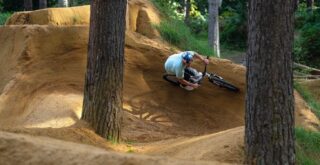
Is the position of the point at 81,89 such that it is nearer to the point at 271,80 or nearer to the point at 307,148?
the point at 307,148

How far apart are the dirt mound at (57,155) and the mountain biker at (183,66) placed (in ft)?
21.7

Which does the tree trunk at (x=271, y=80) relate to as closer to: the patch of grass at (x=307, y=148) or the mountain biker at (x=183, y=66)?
the patch of grass at (x=307, y=148)

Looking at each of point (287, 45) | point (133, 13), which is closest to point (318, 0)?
point (133, 13)

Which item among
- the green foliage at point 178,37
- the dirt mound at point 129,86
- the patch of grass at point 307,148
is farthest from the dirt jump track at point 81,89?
the patch of grass at point 307,148

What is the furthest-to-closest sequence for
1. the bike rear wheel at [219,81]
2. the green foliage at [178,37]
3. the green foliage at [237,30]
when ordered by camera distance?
the green foliage at [237,30], the green foliage at [178,37], the bike rear wheel at [219,81]

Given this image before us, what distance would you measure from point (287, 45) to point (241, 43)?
23148 millimetres

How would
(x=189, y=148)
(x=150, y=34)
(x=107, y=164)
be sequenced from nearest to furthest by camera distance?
1. (x=107, y=164)
2. (x=189, y=148)
3. (x=150, y=34)

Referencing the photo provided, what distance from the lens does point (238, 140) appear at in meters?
8.16

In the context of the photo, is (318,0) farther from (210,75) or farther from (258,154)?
(258,154)

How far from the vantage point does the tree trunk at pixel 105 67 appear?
32.4ft

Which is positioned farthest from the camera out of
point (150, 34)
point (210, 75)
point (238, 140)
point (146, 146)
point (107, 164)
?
point (150, 34)

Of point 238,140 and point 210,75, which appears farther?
point 210,75

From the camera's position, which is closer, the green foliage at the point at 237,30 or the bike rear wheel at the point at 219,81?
the bike rear wheel at the point at 219,81

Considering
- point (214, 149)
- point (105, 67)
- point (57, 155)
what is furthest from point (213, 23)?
point (57, 155)
